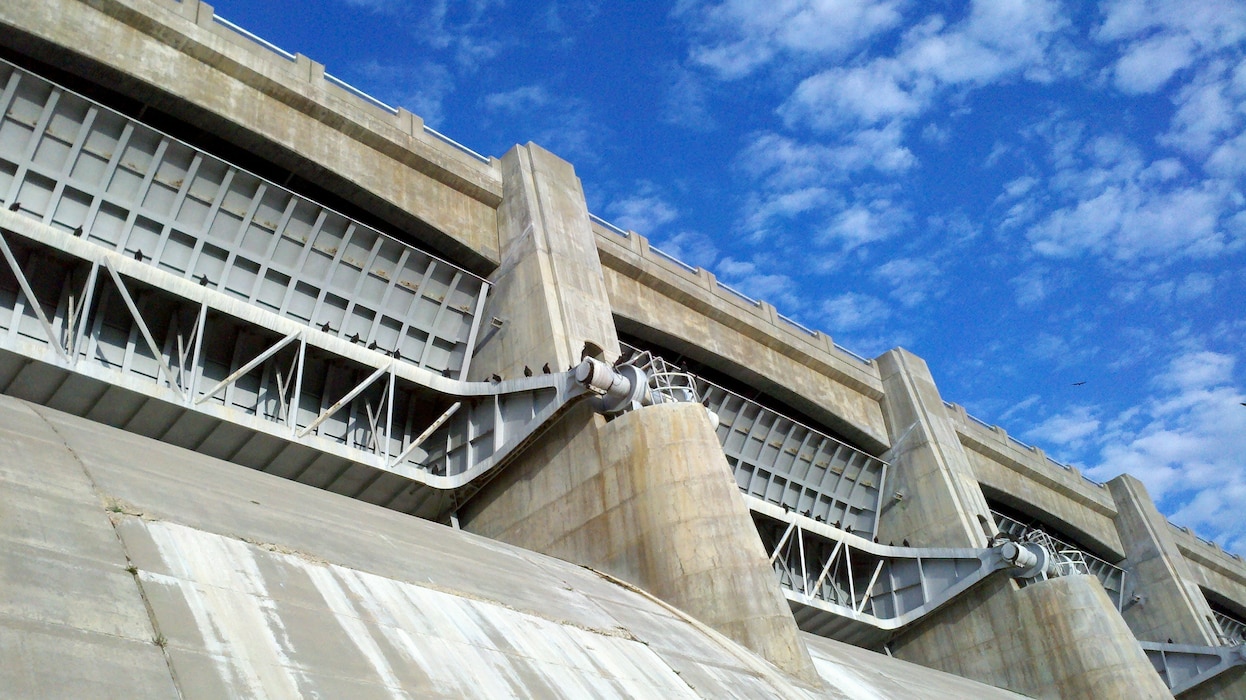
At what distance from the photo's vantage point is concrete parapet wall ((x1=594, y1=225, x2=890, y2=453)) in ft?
91.6

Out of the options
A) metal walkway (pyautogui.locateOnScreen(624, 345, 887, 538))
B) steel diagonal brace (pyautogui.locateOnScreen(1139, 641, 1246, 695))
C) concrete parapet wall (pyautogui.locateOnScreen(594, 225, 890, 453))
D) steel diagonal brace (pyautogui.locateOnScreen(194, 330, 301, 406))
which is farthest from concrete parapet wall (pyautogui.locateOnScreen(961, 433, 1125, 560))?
steel diagonal brace (pyautogui.locateOnScreen(194, 330, 301, 406))

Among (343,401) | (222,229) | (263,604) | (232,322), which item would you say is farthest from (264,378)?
(263,604)

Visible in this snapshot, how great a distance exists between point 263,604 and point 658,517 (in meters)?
10.2

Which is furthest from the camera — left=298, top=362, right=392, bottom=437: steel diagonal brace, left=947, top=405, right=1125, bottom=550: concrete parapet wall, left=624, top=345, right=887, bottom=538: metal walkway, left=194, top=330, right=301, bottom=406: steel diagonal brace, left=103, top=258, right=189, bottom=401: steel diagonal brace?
left=947, top=405, right=1125, bottom=550: concrete parapet wall

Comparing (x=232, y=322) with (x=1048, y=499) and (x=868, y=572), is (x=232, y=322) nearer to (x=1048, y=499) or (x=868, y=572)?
(x=868, y=572)

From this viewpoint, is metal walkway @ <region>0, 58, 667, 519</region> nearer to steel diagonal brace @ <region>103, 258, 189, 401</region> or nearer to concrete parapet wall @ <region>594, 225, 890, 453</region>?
steel diagonal brace @ <region>103, 258, 189, 401</region>

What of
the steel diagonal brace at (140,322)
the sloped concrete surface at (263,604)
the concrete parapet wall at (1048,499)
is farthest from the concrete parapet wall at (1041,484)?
the steel diagonal brace at (140,322)

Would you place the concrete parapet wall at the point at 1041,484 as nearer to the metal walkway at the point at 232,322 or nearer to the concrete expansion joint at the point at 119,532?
the metal walkway at the point at 232,322

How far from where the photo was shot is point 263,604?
8.64m

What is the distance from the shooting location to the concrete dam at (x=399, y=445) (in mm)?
8820

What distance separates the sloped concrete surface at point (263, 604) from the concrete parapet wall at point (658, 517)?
1.36m

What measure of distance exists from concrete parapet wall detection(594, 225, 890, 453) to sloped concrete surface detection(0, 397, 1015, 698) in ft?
43.6

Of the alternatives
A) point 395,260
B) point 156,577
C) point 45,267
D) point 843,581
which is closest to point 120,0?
point 45,267

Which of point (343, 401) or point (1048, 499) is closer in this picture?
point (343, 401)
